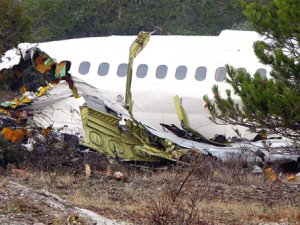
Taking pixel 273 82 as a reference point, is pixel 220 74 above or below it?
above

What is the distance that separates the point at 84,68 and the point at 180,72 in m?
2.87

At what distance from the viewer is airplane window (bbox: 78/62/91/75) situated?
85.7ft

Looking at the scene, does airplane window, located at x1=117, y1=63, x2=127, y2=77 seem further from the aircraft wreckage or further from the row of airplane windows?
the aircraft wreckage

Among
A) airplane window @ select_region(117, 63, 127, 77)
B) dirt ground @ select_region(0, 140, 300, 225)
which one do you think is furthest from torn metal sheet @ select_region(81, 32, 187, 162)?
airplane window @ select_region(117, 63, 127, 77)

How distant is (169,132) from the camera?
73.3ft

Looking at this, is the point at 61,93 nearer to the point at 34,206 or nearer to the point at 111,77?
the point at 111,77

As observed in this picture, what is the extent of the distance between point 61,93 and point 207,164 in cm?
508

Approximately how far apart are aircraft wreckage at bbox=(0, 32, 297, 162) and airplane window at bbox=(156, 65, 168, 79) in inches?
59.2

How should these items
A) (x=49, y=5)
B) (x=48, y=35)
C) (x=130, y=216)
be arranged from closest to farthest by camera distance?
1. (x=130, y=216)
2. (x=48, y=35)
3. (x=49, y=5)

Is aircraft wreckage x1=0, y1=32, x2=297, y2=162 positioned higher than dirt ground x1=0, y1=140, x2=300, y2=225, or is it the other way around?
aircraft wreckage x1=0, y1=32, x2=297, y2=162

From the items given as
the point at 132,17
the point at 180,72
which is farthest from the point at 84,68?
the point at 132,17

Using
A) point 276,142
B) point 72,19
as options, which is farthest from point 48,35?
point 276,142

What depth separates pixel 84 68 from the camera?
26172 mm

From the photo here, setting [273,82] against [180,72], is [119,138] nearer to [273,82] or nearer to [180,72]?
[180,72]
